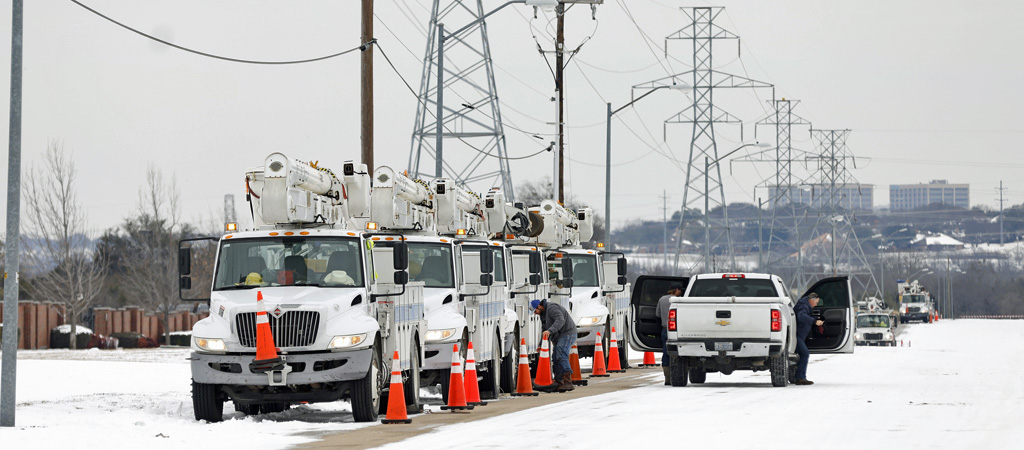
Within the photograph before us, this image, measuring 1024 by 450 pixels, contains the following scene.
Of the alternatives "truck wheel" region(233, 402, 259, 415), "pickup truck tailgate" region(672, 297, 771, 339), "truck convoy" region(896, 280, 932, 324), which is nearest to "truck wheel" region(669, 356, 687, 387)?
"pickup truck tailgate" region(672, 297, 771, 339)

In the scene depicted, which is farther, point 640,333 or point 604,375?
point 604,375

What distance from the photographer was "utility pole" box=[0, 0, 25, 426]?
1638 centimetres

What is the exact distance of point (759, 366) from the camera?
2452 cm

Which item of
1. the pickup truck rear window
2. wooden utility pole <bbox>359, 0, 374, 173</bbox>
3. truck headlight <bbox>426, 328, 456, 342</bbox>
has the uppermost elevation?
wooden utility pole <bbox>359, 0, 374, 173</bbox>

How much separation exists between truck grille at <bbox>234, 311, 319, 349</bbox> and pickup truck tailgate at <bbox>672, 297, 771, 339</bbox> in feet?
29.2

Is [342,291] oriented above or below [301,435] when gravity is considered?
above

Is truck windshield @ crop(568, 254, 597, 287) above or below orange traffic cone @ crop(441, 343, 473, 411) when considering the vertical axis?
above

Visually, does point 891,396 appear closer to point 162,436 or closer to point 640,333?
point 640,333

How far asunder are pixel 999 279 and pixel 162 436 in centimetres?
19551

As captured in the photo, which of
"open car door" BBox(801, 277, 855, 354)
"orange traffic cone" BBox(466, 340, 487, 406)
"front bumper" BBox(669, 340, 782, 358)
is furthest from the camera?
"open car door" BBox(801, 277, 855, 354)

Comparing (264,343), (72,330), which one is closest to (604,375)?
(264,343)

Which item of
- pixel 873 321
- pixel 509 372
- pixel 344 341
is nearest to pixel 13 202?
pixel 344 341

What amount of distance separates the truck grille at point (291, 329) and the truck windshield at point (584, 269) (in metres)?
15.0

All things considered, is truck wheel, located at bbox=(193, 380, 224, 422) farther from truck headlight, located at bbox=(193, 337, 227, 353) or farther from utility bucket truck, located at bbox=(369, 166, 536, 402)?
utility bucket truck, located at bbox=(369, 166, 536, 402)
